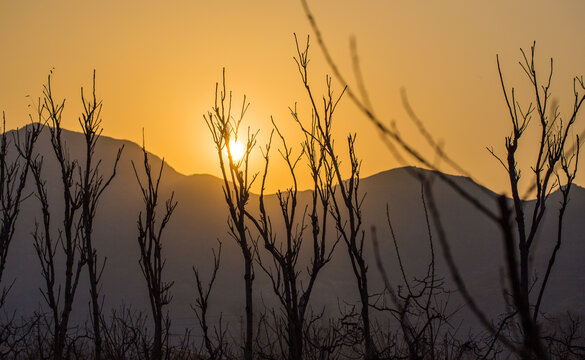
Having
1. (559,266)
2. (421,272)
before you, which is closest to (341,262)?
(421,272)

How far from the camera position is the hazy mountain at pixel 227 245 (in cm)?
6406

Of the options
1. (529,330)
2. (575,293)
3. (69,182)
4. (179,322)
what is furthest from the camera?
(179,322)

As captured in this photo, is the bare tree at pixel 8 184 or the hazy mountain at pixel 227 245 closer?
the bare tree at pixel 8 184

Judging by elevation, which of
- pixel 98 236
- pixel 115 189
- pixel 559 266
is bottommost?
pixel 559 266

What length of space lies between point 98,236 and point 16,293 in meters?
12.4

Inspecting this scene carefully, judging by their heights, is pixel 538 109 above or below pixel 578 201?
below

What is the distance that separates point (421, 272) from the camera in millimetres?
78750

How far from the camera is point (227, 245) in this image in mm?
81375

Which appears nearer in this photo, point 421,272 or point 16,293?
point 16,293

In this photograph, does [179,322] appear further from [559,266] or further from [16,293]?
[559,266]

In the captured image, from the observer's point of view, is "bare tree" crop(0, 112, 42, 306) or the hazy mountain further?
the hazy mountain

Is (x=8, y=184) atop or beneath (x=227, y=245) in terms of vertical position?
beneath

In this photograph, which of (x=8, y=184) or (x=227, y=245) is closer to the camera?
(x=8, y=184)

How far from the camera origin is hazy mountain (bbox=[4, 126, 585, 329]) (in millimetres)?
64062
